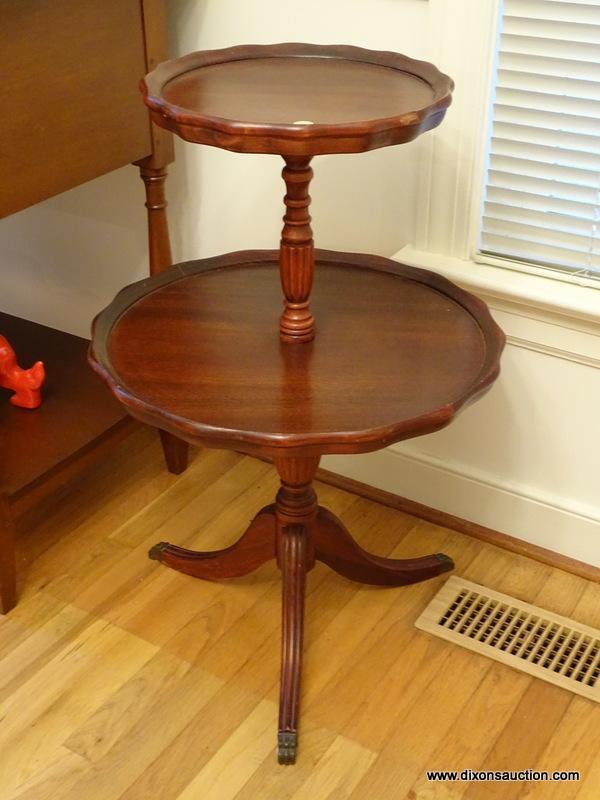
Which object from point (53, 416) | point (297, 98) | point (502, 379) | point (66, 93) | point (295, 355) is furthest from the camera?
point (53, 416)

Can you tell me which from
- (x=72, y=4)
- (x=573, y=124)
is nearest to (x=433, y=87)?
(x=573, y=124)

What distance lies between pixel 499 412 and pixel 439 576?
302 mm

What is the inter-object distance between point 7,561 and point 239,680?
429 millimetres

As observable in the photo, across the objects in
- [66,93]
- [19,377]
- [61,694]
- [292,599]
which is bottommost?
[61,694]

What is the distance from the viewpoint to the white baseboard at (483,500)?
1670 millimetres

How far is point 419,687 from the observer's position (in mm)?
1471

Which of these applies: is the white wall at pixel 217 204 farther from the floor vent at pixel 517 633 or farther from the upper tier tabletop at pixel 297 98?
the floor vent at pixel 517 633

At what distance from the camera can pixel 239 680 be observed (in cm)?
148

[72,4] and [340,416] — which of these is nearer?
[340,416]

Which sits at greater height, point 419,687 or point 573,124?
point 573,124

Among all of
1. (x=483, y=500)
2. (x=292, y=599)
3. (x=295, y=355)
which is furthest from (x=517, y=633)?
(x=295, y=355)

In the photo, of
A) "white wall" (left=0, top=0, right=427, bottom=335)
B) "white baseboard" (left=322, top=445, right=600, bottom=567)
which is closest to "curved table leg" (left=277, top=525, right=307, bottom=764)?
"white baseboard" (left=322, top=445, right=600, bottom=567)

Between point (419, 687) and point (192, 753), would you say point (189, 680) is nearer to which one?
point (192, 753)

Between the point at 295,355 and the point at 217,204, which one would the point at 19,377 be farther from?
the point at 295,355
